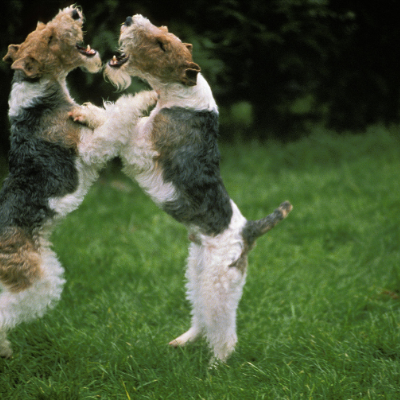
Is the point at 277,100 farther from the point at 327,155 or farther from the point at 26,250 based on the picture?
the point at 26,250

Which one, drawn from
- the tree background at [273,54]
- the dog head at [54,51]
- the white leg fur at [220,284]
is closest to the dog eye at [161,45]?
the dog head at [54,51]

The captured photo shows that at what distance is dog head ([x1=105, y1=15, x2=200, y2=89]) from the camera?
2.98 meters

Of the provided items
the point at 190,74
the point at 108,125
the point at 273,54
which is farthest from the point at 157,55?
the point at 273,54

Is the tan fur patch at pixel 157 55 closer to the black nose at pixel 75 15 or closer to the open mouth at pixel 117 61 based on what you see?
the open mouth at pixel 117 61

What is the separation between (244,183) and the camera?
25.1ft

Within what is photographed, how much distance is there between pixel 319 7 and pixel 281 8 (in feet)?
2.60

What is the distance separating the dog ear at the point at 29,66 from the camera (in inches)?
112

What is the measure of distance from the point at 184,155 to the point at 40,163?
36.3 inches

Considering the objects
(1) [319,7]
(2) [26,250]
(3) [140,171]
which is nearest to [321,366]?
(3) [140,171]

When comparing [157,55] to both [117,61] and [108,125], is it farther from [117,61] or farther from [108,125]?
[108,125]

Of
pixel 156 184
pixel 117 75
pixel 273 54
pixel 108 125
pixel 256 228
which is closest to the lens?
pixel 108 125

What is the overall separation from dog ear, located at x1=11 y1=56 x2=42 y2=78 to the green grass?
198cm

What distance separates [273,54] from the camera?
8.93 m

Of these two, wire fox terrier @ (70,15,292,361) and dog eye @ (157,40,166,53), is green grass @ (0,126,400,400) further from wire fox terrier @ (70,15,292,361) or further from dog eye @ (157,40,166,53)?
dog eye @ (157,40,166,53)
